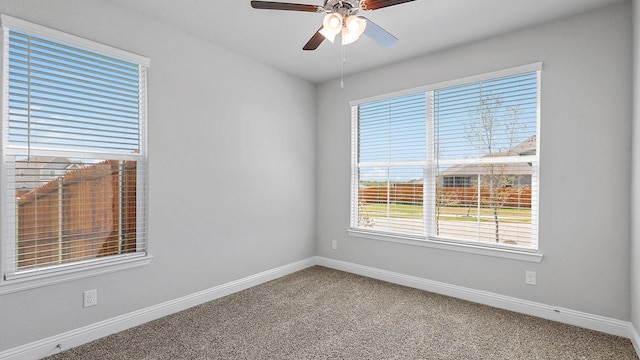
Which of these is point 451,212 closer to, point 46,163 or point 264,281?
point 264,281

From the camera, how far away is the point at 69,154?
7.13ft

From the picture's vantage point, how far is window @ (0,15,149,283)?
1961 millimetres

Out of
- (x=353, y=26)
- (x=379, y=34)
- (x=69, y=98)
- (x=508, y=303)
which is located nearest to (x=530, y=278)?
(x=508, y=303)

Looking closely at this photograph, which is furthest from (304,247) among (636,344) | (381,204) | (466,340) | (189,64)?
(636,344)

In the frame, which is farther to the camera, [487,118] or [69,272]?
[487,118]

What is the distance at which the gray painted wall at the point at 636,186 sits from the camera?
2113mm

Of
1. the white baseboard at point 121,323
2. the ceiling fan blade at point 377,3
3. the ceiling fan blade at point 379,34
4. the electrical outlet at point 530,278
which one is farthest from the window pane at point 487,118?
the white baseboard at point 121,323

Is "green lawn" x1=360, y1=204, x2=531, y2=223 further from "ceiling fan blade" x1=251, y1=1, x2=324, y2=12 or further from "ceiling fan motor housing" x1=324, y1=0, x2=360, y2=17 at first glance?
"ceiling fan blade" x1=251, y1=1, x2=324, y2=12

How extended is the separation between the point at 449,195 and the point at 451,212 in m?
0.18

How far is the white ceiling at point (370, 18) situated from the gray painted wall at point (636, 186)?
0.37 m

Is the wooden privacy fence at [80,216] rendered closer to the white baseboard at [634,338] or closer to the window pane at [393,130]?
the window pane at [393,130]

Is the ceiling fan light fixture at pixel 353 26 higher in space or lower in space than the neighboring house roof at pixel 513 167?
higher

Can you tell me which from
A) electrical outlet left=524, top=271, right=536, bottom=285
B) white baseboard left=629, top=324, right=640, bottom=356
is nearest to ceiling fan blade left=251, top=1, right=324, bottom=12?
electrical outlet left=524, top=271, right=536, bottom=285

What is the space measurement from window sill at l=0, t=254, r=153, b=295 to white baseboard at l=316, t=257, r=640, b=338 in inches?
96.0
